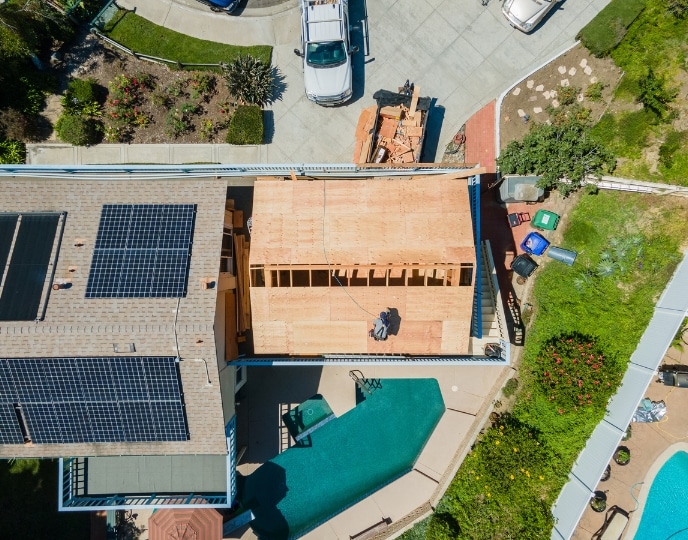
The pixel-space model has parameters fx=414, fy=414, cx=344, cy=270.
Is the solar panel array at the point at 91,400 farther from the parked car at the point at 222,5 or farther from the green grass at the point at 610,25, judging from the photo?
the green grass at the point at 610,25

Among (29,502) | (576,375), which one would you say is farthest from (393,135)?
(29,502)

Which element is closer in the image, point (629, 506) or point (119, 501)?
point (119, 501)

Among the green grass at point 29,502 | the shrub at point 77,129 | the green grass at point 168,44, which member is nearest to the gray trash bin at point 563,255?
the green grass at point 168,44

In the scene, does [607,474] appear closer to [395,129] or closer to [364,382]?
[364,382]

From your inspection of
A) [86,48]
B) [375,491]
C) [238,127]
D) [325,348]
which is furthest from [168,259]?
[375,491]

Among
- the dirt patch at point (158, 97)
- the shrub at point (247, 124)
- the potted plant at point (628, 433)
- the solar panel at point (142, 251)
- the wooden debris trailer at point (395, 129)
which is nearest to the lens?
the solar panel at point (142, 251)

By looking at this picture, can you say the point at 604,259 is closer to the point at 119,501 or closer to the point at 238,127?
the point at 238,127
